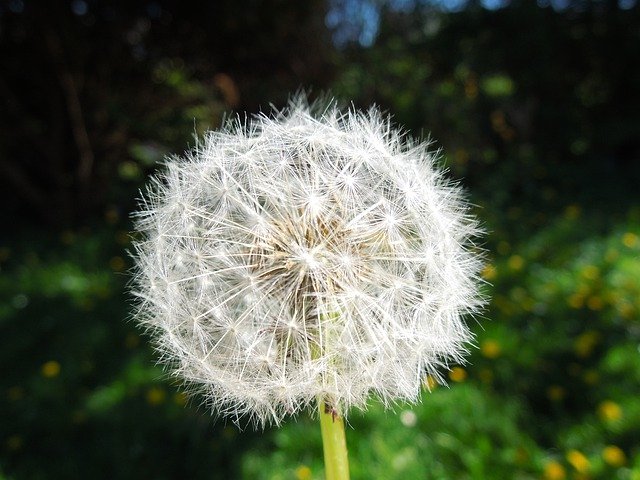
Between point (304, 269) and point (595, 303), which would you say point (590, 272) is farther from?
point (304, 269)

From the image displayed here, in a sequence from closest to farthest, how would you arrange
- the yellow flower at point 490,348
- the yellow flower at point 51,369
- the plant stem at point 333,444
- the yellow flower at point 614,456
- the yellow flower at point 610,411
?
the plant stem at point 333,444 < the yellow flower at point 614,456 < the yellow flower at point 610,411 < the yellow flower at point 490,348 < the yellow flower at point 51,369

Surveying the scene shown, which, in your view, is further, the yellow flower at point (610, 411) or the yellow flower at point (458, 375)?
the yellow flower at point (458, 375)

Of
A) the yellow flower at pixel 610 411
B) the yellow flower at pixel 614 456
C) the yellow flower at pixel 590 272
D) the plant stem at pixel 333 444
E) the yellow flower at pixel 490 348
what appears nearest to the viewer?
the plant stem at pixel 333 444

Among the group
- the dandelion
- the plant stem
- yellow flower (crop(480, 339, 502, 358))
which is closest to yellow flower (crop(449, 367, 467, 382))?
yellow flower (crop(480, 339, 502, 358))

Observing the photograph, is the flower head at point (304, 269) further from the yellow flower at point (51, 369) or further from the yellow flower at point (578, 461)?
the yellow flower at point (51, 369)

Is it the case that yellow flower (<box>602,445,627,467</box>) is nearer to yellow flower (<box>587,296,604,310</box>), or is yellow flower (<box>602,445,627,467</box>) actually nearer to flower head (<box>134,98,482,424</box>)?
yellow flower (<box>587,296,604,310</box>)

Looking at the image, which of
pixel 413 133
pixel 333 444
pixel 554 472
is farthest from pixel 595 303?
pixel 413 133

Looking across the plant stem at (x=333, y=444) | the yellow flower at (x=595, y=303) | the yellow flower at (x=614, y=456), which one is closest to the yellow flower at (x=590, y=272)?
the yellow flower at (x=595, y=303)
